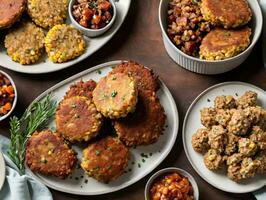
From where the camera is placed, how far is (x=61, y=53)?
3.45 m

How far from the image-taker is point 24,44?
11.4 feet

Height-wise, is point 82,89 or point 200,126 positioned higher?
point 82,89

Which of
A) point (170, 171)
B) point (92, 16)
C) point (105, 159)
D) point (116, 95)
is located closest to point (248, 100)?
point (170, 171)

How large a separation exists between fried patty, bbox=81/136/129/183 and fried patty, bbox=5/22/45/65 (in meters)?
0.57

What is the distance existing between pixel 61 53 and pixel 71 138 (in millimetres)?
453

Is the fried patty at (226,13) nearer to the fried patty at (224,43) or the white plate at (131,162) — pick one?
the fried patty at (224,43)

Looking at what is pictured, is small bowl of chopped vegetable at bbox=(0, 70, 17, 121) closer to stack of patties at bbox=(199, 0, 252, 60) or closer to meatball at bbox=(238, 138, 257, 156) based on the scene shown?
stack of patties at bbox=(199, 0, 252, 60)

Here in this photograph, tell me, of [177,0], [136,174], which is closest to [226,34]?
[177,0]

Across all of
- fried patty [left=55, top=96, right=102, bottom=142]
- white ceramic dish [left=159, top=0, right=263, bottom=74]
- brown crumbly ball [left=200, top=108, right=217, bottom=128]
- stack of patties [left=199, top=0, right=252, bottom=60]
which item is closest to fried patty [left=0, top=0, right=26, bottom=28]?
fried patty [left=55, top=96, right=102, bottom=142]

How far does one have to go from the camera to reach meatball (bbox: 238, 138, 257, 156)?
321 centimetres

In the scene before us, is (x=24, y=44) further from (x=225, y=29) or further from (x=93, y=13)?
(x=225, y=29)

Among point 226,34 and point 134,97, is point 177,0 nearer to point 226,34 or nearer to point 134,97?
point 226,34

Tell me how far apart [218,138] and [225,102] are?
20 centimetres

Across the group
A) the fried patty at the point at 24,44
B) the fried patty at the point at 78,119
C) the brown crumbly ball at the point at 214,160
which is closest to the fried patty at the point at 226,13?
the brown crumbly ball at the point at 214,160
